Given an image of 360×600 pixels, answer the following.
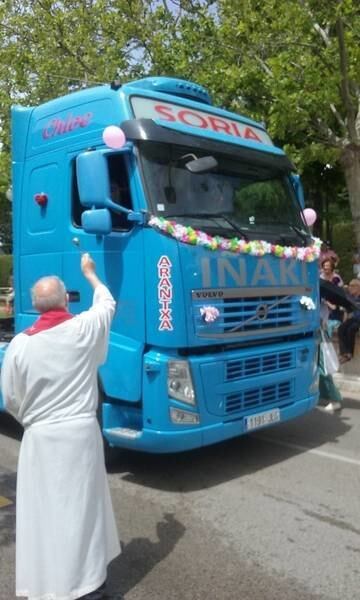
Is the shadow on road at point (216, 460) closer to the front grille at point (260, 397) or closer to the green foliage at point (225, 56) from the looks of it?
the front grille at point (260, 397)

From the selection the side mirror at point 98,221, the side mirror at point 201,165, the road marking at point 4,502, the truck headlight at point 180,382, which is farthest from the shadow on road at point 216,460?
the side mirror at point 201,165

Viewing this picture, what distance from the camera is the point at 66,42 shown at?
13.2m

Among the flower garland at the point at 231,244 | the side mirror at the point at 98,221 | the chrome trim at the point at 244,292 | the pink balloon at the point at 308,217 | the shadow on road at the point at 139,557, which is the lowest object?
the shadow on road at the point at 139,557

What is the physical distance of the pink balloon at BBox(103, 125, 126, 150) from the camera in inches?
195

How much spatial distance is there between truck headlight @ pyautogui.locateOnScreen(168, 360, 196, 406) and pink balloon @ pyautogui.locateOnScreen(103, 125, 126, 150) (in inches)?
66.3

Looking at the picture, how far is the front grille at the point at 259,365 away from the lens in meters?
5.31

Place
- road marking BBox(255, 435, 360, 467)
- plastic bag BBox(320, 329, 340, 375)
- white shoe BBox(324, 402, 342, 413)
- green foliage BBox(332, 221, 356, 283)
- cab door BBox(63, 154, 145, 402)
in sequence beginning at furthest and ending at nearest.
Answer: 1. green foliage BBox(332, 221, 356, 283)
2. white shoe BBox(324, 402, 342, 413)
3. plastic bag BBox(320, 329, 340, 375)
4. road marking BBox(255, 435, 360, 467)
5. cab door BBox(63, 154, 145, 402)

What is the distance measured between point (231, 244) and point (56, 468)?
2.59m

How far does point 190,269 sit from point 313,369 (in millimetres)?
1876

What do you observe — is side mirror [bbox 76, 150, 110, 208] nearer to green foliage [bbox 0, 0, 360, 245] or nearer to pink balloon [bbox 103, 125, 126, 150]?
pink balloon [bbox 103, 125, 126, 150]

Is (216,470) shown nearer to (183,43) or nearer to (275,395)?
(275,395)

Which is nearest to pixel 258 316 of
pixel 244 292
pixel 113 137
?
pixel 244 292

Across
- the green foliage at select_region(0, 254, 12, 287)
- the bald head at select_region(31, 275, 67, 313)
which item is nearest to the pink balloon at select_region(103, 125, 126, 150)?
the bald head at select_region(31, 275, 67, 313)

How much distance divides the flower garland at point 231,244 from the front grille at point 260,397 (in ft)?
3.72
